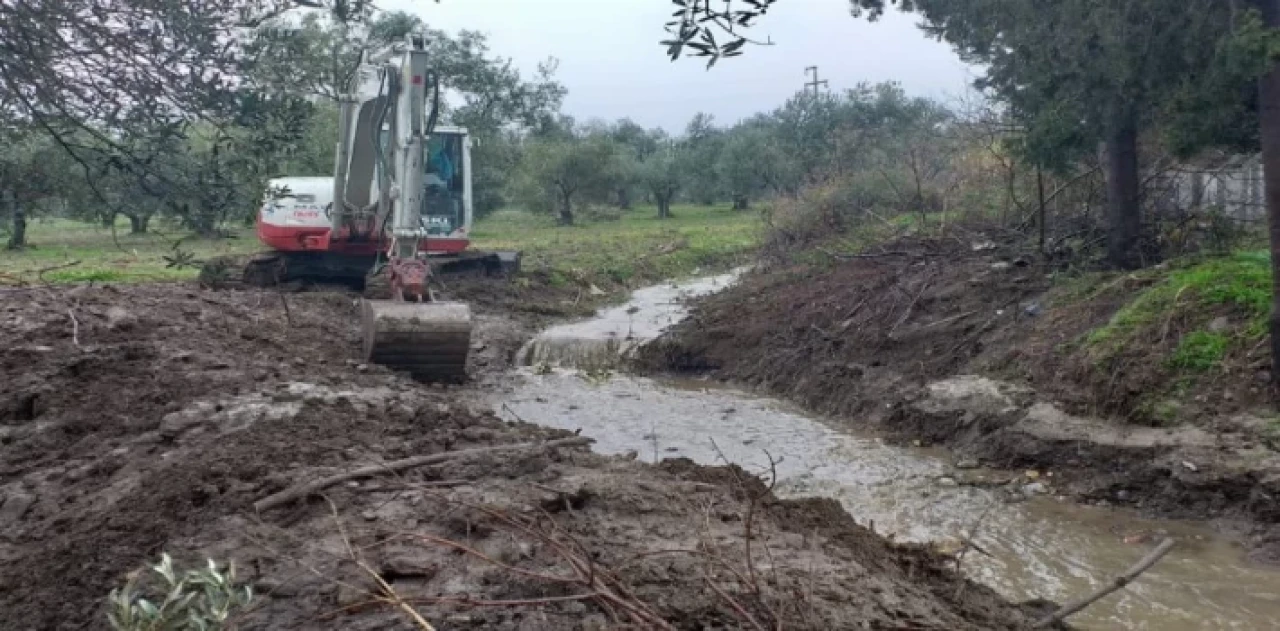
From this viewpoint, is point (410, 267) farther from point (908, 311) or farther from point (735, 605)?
point (735, 605)

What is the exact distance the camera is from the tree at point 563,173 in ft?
152

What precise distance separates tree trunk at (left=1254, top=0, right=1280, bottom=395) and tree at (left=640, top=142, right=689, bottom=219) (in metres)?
43.5

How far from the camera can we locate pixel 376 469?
5957 mm

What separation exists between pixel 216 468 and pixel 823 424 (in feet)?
24.8

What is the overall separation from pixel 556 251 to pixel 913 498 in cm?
2158

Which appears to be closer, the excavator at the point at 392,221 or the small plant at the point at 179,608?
the small plant at the point at 179,608

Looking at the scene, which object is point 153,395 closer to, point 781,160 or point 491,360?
point 491,360

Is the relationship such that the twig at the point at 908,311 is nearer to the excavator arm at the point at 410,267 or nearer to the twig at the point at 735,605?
the excavator arm at the point at 410,267

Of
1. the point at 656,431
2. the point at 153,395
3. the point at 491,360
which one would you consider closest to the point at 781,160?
the point at 491,360

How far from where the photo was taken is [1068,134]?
11.2 meters

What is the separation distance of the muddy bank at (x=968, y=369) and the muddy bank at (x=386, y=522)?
12.5 ft

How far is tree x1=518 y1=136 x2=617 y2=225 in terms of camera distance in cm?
4625

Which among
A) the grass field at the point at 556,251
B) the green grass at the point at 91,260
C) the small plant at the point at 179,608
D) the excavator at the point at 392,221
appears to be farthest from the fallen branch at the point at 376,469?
the grass field at the point at 556,251

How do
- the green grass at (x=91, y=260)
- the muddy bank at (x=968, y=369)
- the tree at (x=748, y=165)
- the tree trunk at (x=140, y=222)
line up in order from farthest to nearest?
the tree at (x=748, y=165)
the green grass at (x=91, y=260)
the muddy bank at (x=968, y=369)
the tree trunk at (x=140, y=222)
